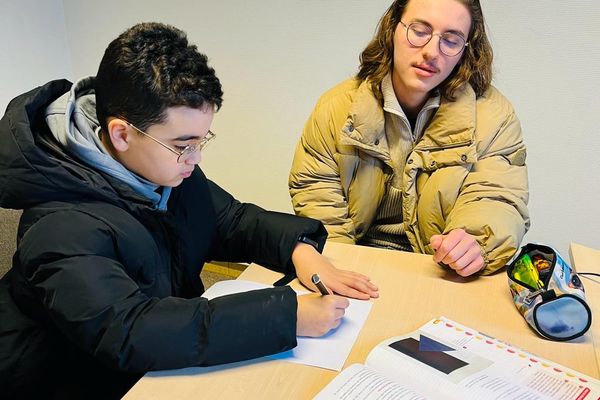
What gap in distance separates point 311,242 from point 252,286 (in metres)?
0.17

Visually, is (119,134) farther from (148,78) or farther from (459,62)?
(459,62)

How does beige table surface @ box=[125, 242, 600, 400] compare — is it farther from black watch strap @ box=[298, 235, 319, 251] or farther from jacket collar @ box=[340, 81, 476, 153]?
jacket collar @ box=[340, 81, 476, 153]

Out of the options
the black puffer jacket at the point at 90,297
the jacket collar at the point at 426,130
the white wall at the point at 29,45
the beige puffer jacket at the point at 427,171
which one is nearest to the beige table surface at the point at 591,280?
the beige puffer jacket at the point at 427,171

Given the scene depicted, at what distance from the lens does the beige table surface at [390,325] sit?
2.18ft

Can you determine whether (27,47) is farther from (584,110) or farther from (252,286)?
(584,110)

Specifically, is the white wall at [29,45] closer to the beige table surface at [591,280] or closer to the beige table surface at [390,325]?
the beige table surface at [390,325]

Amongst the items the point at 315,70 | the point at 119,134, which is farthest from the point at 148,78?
the point at 315,70

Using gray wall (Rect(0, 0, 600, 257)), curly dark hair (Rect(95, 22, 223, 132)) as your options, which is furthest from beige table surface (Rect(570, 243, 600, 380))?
curly dark hair (Rect(95, 22, 223, 132))

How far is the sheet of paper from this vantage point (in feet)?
2.35

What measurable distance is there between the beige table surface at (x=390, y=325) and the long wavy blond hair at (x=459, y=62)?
434mm

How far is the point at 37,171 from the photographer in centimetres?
73

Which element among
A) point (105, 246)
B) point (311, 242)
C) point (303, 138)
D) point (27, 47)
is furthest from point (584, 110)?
point (27, 47)

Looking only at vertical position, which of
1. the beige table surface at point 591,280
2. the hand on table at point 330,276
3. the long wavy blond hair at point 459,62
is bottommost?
the beige table surface at point 591,280

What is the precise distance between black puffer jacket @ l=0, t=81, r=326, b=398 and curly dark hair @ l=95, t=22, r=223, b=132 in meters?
0.11
